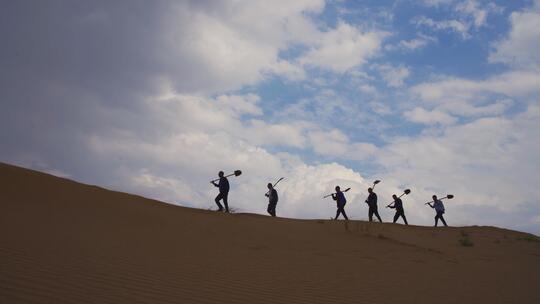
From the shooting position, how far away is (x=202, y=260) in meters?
6.40

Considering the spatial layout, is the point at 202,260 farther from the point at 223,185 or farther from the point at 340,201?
the point at 340,201

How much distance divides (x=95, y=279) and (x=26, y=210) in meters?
4.18

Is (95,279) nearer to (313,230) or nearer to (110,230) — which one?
(110,230)

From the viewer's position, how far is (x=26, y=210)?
25.6 ft

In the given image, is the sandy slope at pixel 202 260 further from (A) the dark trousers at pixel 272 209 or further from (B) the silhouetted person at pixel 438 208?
(B) the silhouetted person at pixel 438 208

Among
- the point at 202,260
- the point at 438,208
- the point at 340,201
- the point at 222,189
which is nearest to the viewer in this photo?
the point at 202,260

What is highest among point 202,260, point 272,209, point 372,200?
point 372,200

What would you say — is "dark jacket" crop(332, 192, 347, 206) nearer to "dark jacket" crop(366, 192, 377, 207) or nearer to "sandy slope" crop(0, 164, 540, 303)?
"dark jacket" crop(366, 192, 377, 207)

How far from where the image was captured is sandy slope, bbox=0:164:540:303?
14.9ft

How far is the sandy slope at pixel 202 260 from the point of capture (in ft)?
14.9

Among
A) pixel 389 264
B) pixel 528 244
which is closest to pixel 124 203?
pixel 389 264

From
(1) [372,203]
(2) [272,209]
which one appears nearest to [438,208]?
(1) [372,203]

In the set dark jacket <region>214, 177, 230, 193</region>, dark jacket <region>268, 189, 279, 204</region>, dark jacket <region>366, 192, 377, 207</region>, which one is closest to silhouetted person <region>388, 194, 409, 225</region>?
dark jacket <region>366, 192, 377, 207</region>

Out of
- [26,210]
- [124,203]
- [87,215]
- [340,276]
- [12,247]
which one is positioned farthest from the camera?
[124,203]
